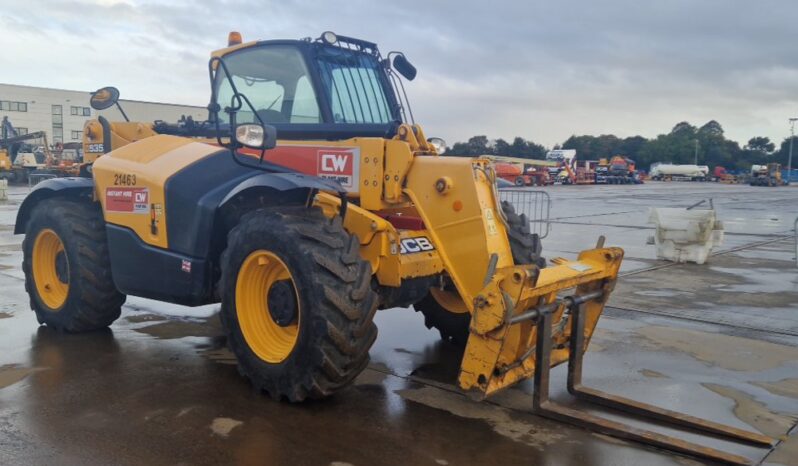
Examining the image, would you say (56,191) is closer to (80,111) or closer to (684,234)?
(684,234)

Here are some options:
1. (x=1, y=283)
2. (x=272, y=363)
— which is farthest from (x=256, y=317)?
(x=1, y=283)

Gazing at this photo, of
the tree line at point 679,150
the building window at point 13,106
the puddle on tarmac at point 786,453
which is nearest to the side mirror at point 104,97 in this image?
the puddle on tarmac at point 786,453

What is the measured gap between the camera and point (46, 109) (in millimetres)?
66125

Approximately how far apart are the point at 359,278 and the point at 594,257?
1.86 meters

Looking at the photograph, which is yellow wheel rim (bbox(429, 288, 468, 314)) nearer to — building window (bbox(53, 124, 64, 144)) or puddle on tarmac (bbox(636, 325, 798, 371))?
puddle on tarmac (bbox(636, 325, 798, 371))

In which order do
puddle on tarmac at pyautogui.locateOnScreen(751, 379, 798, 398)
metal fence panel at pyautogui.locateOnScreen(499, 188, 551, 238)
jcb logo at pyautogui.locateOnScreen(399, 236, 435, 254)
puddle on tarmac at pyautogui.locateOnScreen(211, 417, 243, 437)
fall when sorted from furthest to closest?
metal fence panel at pyautogui.locateOnScreen(499, 188, 551, 238) < puddle on tarmac at pyautogui.locateOnScreen(751, 379, 798, 398) < jcb logo at pyautogui.locateOnScreen(399, 236, 435, 254) < puddle on tarmac at pyautogui.locateOnScreen(211, 417, 243, 437)

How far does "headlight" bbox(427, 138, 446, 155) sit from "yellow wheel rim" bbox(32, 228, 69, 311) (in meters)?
3.76

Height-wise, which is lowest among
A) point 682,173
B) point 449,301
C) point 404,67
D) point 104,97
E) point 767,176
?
point 449,301

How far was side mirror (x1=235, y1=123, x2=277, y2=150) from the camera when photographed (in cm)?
494

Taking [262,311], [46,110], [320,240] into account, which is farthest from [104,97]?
[46,110]

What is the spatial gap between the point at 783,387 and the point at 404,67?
13.6ft

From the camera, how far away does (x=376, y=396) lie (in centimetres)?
499

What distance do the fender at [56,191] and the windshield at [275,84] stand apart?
5.75ft

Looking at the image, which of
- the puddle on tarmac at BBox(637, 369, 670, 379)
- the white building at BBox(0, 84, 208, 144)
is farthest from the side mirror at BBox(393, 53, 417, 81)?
the white building at BBox(0, 84, 208, 144)
